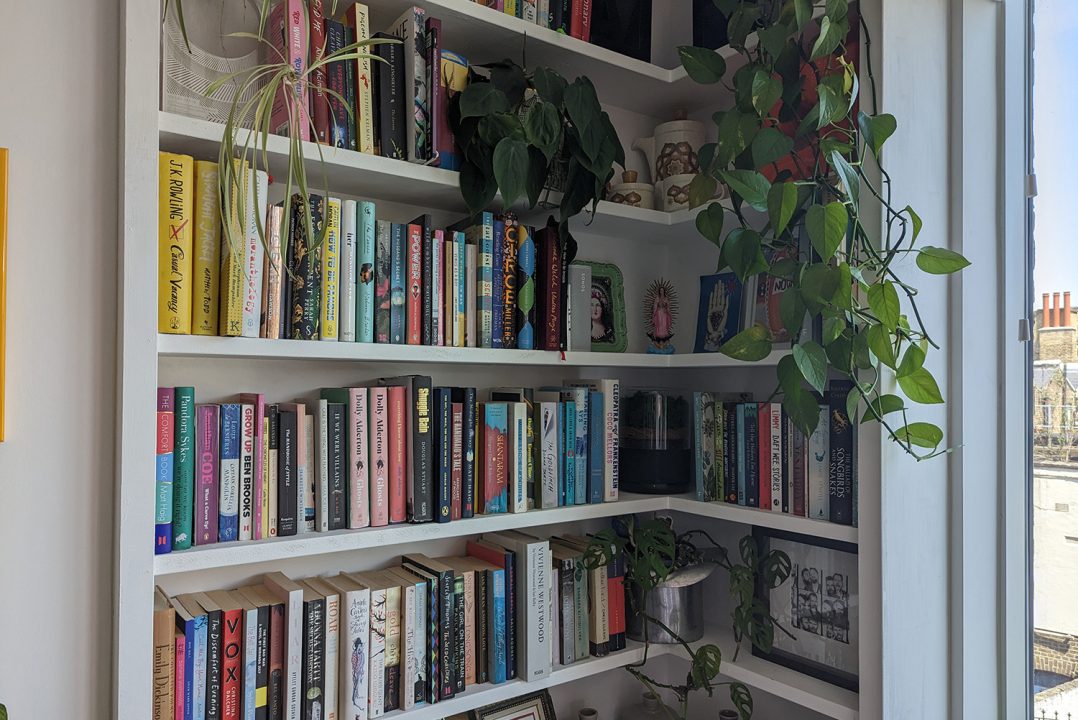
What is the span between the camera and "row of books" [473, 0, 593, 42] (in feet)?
4.79

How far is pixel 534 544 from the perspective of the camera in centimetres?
145

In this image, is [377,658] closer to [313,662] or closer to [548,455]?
[313,662]

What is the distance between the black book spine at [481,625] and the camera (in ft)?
4.59

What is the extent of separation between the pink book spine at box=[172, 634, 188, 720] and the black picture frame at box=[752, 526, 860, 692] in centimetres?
108

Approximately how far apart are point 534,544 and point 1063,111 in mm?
1265

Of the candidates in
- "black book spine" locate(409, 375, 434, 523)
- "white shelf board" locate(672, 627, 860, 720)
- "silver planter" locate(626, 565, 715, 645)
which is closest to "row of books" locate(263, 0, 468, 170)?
"black book spine" locate(409, 375, 434, 523)

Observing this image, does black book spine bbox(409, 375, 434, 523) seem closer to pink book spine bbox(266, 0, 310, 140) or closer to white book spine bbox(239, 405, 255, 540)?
white book spine bbox(239, 405, 255, 540)

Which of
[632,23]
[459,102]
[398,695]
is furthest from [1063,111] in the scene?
[398,695]

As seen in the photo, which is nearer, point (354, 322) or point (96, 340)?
point (96, 340)

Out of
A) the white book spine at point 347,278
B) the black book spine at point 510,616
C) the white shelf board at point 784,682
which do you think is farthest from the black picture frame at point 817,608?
the white book spine at point 347,278

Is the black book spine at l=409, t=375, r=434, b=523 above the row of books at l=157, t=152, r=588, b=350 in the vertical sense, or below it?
below

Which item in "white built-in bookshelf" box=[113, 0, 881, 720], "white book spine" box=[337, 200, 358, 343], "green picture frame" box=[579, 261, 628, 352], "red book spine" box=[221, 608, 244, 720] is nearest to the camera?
"white built-in bookshelf" box=[113, 0, 881, 720]

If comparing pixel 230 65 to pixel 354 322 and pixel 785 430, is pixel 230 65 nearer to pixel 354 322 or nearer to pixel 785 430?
pixel 354 322

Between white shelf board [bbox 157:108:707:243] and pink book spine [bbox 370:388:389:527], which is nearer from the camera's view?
white shelf board [bbox 157:108:707:243]
